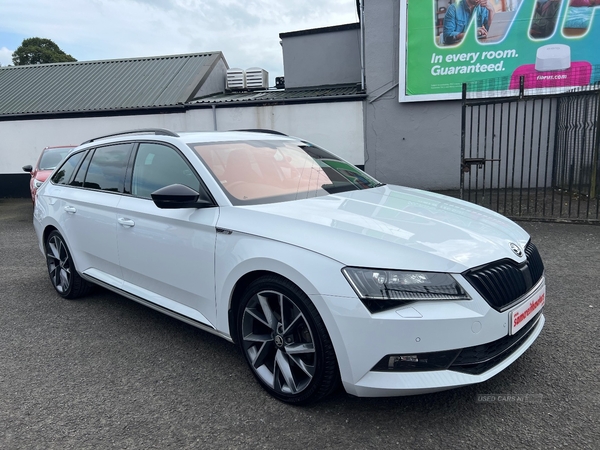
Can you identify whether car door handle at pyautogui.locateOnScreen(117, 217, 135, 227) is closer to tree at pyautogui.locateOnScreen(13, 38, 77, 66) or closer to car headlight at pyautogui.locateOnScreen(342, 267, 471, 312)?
car headlight at pyautogui.locateOnScreen(342, 267, 471, 312)

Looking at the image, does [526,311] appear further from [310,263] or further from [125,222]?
[125,222]

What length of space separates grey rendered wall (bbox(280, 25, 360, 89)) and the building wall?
108 inches

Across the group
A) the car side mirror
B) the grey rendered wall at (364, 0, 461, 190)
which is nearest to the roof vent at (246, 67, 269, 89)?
the grey rendered wall at (364, 0, 461, 190)

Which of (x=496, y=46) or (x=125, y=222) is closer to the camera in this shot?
(x=125, y=222)

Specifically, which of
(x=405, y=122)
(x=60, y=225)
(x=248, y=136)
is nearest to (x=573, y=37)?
(x=405, y=122)

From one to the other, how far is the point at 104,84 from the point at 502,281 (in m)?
16.5

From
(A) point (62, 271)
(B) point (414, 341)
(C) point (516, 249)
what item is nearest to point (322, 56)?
(A) point (62, 271)

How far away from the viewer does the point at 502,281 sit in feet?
7.95

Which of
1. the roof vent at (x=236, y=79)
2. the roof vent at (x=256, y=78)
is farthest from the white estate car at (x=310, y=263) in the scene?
the roof vent at (x=236, y=79)

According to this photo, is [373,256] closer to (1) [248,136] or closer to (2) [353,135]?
(1) [248,136]

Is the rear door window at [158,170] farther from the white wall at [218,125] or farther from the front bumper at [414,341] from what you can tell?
the white wall at [218,125]

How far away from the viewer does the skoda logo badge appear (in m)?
2.63

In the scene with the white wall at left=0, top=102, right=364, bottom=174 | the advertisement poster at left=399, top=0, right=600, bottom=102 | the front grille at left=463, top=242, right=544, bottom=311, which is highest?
the advertisement poster at left=399, top=0, right=600, bottom=102

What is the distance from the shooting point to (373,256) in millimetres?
2316
